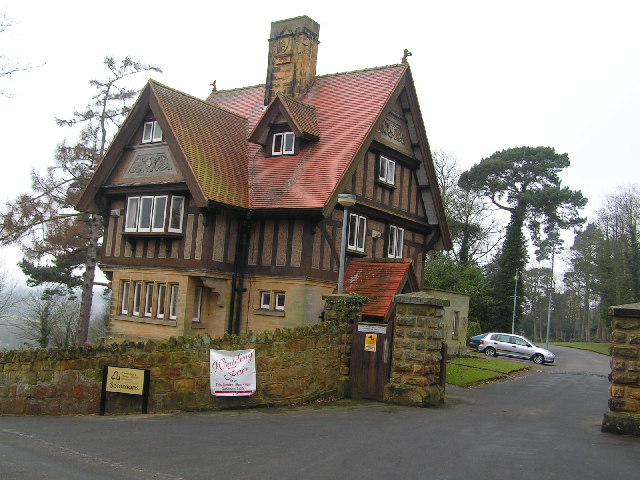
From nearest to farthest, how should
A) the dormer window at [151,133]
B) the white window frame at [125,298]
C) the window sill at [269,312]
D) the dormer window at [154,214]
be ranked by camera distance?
1. the window sill at [269,312]
2. the dormer window at [154,214]
3. the dormer window at [151,133]
4. the white window frame at [125,298]

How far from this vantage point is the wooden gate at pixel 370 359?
15273 mm

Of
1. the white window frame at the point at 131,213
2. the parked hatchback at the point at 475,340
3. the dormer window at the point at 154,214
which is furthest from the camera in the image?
the parked hatchback at the point at 475,340

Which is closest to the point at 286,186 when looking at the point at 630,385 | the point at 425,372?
the point at 425,372

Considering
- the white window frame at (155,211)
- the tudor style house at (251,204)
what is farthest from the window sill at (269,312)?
the white window frame at (155,211)

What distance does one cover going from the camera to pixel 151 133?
21.4 m

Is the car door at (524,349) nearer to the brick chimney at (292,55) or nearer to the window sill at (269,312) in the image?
the brick chimney at (292,55)

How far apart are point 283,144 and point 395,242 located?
5347 mm

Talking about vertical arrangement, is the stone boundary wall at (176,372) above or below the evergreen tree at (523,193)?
below

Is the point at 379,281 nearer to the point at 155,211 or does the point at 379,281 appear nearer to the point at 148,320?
the point at 155,211

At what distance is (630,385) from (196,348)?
866 centimetres

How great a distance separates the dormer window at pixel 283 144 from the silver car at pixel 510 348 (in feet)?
70.0

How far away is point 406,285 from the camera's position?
19422mm

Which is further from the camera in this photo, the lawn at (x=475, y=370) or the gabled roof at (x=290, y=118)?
the lawn at (x=475, y=370)

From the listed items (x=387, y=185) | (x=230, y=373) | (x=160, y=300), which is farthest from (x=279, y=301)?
(x=230, y=373)
